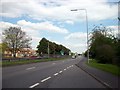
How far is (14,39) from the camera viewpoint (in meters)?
96.6

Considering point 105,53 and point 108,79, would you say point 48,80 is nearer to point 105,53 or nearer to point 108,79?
point 108,79

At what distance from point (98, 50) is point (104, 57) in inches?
81.6

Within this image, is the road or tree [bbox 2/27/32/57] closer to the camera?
the road

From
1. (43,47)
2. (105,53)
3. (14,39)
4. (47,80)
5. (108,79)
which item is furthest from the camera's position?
(43,47)

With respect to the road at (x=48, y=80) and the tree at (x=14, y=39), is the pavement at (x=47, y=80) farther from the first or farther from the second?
the tree at (x=14, y=39)

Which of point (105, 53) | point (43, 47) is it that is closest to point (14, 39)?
point (105, 53)

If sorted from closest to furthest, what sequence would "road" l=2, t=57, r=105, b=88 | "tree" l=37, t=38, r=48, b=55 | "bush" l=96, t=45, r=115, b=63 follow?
"road" l=2, t=57, r=105, b=88
"bush" l=96, t=45, r=115, b=63
"tree" l=37, t=38, r=48, b=55

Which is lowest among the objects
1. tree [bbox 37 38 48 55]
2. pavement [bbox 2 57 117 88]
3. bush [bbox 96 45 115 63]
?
pavement [bbox 2 57 117 88]

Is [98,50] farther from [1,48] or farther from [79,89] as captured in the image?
[1,48]

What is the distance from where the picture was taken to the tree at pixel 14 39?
9700 cm

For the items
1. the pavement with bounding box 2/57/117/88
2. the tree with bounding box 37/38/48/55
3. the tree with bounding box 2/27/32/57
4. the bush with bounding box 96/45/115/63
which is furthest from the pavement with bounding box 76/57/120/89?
the tree with bounding box 37/38/48/55

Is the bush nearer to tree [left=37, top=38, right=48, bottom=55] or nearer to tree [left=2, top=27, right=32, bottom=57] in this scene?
tree [left=2, top=27, right=32, bottom=57]

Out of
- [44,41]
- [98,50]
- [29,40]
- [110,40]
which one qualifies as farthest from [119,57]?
[44,41]

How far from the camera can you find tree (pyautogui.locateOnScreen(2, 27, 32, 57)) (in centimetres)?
9700
